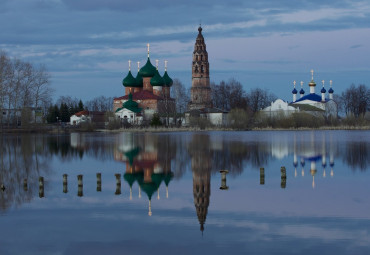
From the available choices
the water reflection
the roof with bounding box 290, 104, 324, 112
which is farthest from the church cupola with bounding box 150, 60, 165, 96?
the water reflection

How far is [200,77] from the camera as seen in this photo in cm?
8788

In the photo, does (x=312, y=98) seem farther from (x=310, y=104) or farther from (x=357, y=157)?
(x=357, y=157)

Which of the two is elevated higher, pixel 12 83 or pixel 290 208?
pixel 12 83

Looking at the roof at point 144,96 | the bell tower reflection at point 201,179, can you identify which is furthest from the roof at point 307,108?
the bell tower reflection at point 201,179

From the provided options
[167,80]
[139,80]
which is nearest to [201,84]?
[167,80]

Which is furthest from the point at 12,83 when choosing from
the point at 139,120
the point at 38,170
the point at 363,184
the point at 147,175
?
the point at 363,184

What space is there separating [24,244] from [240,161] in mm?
18037

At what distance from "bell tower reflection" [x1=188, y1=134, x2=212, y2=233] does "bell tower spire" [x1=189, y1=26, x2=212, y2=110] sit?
2012 inches

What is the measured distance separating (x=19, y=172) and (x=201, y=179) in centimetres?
837

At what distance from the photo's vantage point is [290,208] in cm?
1619

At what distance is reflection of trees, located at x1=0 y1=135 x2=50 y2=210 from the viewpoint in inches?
733

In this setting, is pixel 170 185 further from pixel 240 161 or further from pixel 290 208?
pixel 240 161

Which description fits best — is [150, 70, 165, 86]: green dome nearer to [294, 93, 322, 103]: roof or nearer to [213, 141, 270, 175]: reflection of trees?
[294, 93, 322, 103]: roof

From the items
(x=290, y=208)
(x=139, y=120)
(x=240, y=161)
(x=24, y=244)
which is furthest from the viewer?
(x=139, y=120)
